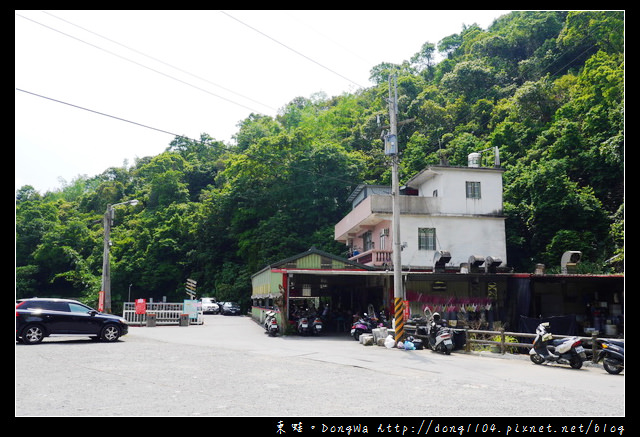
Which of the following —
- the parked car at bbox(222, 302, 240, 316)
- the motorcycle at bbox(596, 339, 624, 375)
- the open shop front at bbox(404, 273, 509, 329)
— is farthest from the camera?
the parked car at bbox(222, 302, 240, 316)

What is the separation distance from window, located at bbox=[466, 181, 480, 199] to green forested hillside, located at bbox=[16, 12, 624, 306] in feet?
15.9

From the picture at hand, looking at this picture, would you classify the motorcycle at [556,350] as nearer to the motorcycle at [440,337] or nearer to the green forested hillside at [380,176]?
the motorcycle at [440,337]

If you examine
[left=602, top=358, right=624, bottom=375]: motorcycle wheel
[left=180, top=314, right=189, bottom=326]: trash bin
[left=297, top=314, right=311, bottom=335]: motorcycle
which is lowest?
[left=180, top=314, right=189, bottom=326]: trash bin

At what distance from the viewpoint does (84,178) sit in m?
89.9

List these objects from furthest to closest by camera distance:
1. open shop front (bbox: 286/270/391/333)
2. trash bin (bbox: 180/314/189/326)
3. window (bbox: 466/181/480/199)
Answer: window (bbox: 466/181/480/199)
trash bin (bbox: 180/314/189/326)
open shop front (bbox: 286/270/391/333)

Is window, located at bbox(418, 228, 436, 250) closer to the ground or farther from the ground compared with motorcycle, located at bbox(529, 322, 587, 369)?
farther from the ground

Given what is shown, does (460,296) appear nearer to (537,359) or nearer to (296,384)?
(537,359)

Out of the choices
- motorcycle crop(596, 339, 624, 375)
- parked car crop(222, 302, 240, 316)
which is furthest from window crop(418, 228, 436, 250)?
parked car crop(222, 302, 240, 316)

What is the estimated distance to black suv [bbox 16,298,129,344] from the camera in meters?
15.9

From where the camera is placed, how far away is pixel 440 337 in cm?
1562

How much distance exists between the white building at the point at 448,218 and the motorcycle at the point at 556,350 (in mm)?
13632

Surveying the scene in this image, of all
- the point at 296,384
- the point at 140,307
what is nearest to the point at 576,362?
the point at 296,384

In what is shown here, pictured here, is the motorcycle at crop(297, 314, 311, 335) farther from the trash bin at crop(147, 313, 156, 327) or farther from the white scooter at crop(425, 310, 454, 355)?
the trash bin at crop(147, 313, 156, 327)

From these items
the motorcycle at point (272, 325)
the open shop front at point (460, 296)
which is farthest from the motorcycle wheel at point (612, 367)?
the motorcycle at point (272, 325)
